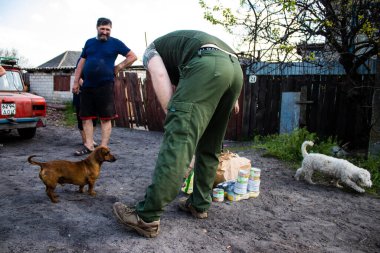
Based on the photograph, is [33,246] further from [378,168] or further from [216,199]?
[378,168]

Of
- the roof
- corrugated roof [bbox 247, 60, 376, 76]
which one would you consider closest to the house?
Result: the roof

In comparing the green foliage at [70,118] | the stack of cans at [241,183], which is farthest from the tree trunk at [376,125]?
the green foliage at [70,118]

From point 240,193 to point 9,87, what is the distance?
575 cm

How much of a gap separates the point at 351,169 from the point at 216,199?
1.93m

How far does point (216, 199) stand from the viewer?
10.4 feet

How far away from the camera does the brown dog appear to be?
110 inches

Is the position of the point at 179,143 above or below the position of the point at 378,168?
above

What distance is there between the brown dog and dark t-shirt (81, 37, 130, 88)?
6.90ft

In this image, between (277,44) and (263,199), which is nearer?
(263,199)

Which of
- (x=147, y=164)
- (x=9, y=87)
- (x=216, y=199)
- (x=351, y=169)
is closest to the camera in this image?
(x=216, y=199)

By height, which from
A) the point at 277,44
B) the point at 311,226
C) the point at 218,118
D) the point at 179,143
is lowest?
the point at 311,226

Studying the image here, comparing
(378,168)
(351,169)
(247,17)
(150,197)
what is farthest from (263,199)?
(247,17)

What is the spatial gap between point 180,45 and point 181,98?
44 cm

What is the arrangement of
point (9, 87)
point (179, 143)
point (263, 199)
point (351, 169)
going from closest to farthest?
point (179, 143) < point (263, 199) < point (351, 169) < point (9, 87)
